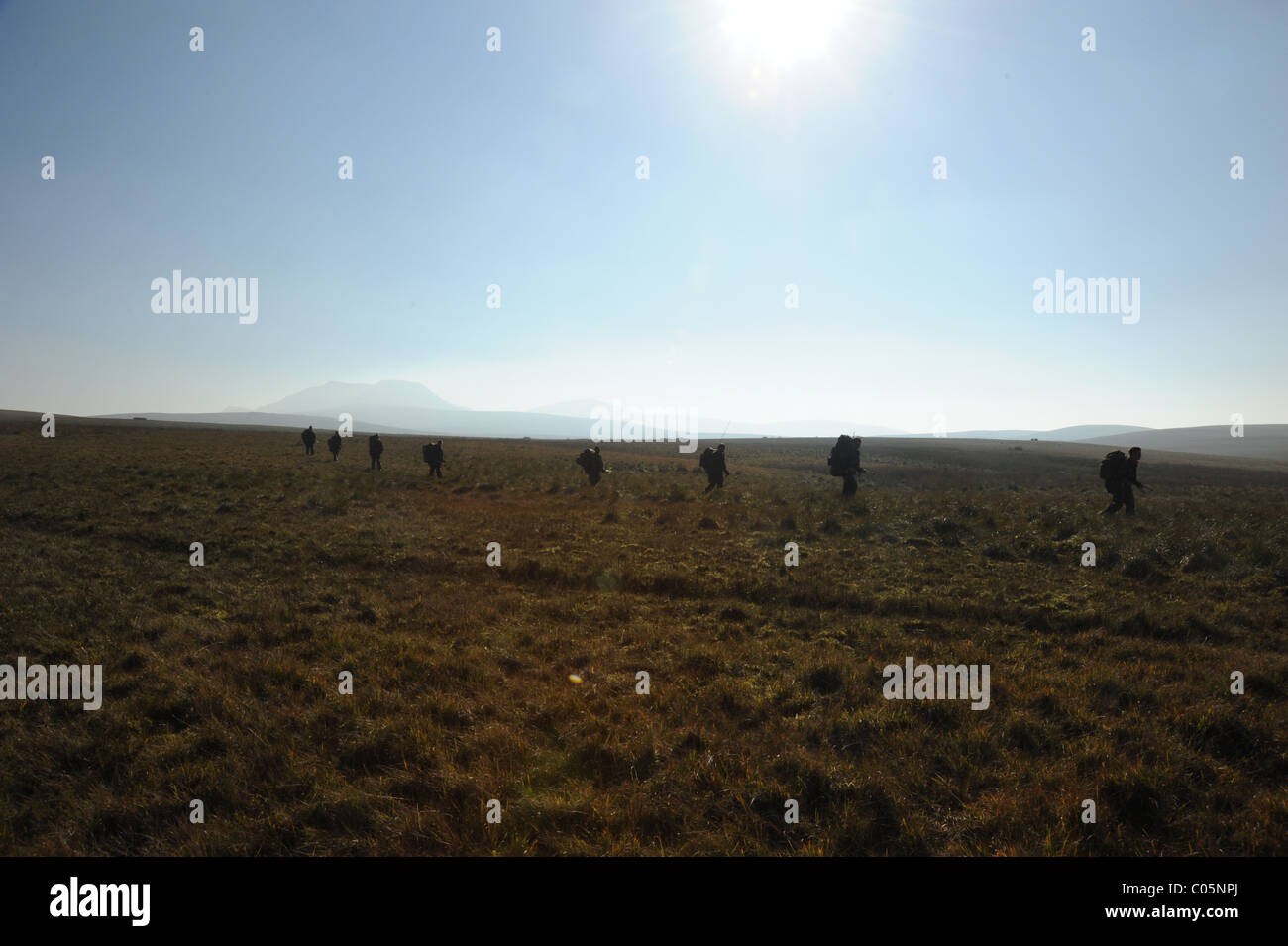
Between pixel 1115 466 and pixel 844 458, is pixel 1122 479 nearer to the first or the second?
pixel 1115 466

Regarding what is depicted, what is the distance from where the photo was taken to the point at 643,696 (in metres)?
6.59

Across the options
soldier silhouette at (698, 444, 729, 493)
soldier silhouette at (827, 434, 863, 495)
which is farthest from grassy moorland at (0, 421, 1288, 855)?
soldier silhouette at (698, 444, 729, 493)

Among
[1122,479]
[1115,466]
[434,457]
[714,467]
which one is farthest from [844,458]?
[434,457]

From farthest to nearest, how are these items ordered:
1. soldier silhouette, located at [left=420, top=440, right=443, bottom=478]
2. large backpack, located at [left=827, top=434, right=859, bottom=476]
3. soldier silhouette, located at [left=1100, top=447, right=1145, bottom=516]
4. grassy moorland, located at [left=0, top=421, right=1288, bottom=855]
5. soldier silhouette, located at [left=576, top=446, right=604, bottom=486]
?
soldier silhouette, located at [left=420, top=440, right=443, bottom=478] → soldier silhouette, located at [left=576, top=446, right=604, bottom=486] → large backpack, located at [left=827, top=434, right=859, bottom=476] → soldier silhouette, located at [left=1100, top=447, right=1145, bottom=516] → grassy moorland, located at [left=0, top=421, right=1288, bottom=855]

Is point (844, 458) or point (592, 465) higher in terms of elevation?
point (844, 458)

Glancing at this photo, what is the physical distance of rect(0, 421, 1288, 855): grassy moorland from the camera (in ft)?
14.1

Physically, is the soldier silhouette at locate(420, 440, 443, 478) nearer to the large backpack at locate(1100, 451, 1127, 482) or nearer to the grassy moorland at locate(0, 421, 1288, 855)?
the grassy moorland at locate(0, 421, 1288, 855)

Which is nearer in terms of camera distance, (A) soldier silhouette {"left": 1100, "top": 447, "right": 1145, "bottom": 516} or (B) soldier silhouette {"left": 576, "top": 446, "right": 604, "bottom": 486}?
(A) soldier silhouette {"left": 1100, "top": 447, "right": 1145, "bottom": 516}

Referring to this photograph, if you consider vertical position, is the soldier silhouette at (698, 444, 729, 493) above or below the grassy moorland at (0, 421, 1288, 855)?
above
